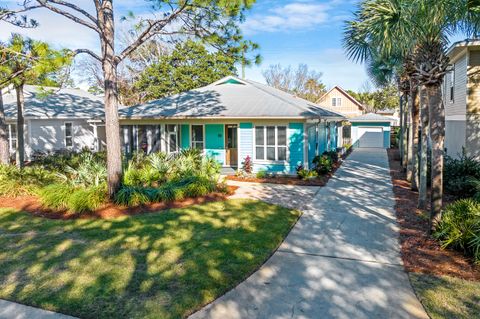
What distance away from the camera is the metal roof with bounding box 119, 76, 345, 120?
15.6 metres

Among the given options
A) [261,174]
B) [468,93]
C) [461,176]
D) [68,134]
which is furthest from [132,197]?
[68,134]

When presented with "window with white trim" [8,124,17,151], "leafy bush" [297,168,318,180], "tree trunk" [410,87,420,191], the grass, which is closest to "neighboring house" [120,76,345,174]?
"leafy bush" [297,168,318,180]

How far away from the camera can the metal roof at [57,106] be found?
829 inches

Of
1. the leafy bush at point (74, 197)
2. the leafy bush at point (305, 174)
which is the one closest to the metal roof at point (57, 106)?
the leafy bush at point (74, 197)

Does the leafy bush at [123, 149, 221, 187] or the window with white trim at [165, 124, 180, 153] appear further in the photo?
the window with white trim at [165, 124, 180, 153]

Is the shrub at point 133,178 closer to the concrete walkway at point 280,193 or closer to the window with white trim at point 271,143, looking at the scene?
the concrete walkway at point 280,193

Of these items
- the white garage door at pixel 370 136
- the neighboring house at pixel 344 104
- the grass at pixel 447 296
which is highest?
the neighboring house at pixel 344 104

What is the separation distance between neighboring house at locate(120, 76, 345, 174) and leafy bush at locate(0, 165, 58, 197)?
5637mm

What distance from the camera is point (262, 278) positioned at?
19.6ft

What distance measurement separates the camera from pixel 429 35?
799 cm

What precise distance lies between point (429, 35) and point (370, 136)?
25761mm

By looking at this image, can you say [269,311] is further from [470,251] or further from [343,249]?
[470,251]

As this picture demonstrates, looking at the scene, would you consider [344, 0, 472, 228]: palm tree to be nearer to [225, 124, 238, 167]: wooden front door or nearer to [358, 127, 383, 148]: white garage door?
[225, 124, 238, 167]: wooden front door

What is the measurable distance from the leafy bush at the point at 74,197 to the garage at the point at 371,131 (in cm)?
2545
